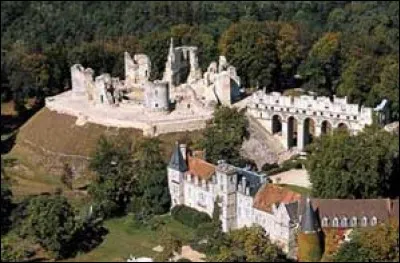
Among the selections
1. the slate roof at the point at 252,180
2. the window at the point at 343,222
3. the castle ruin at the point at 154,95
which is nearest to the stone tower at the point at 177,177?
the slate roof at the point at 252,180

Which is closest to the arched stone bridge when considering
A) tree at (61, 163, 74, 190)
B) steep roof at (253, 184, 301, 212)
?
tree at (61, 163, 74, 190)

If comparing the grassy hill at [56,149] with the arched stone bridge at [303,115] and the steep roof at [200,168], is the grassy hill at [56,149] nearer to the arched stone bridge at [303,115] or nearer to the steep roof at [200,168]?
the steep roof at [200,168]

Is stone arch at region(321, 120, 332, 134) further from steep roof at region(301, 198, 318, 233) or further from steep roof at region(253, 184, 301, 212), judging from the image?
steep roof at region(301, 198, 318, 233)

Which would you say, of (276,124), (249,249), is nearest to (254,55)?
(276,124)

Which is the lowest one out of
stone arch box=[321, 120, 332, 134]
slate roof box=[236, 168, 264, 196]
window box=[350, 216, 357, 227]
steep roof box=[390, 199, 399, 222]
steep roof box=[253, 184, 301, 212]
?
window box=[350, 216, 357, 227]

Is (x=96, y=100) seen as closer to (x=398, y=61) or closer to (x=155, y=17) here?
→ (x=398, y=61)

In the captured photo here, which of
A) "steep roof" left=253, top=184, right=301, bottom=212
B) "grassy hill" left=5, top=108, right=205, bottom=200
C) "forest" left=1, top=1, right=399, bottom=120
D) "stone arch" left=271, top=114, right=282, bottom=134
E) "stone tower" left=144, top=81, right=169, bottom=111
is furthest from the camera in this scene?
"forest" left=1, top=1, right=399, bottom=120
